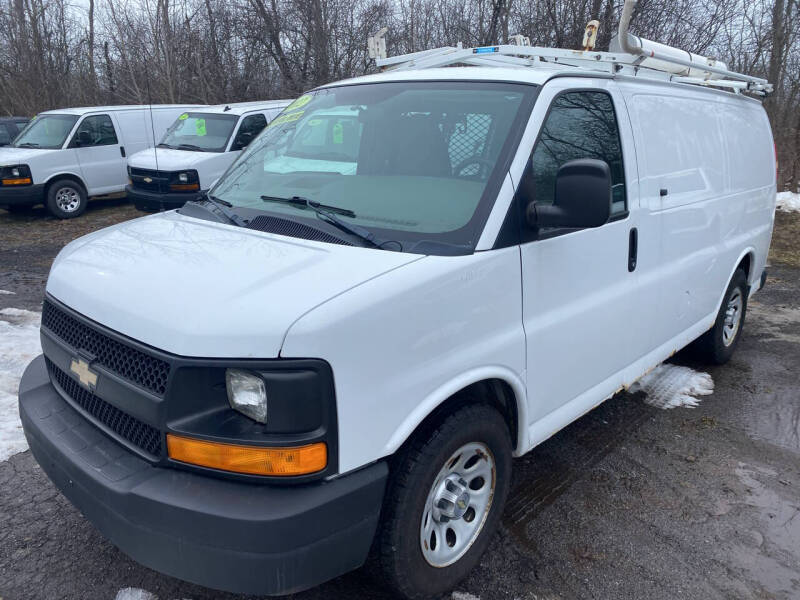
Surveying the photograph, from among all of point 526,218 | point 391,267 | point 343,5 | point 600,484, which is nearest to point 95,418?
point 391,267

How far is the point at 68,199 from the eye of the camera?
12492 millimetres

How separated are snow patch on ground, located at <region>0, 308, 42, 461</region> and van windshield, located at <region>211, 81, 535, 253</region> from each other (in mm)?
2040

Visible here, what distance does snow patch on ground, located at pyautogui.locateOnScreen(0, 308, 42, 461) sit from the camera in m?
3.99

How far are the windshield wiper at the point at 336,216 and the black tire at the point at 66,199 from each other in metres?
10.8

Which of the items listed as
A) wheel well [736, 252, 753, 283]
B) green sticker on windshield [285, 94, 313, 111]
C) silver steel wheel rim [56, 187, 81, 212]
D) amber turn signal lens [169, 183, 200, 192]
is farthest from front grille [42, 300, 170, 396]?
silver steel wheel rim [56, 187, 81, 212]

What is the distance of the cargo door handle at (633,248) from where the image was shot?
138 inches

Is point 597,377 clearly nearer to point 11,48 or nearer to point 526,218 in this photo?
point 526,218

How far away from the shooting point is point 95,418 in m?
2.54

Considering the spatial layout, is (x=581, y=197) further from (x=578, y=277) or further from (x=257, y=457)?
(x=257, y=457)

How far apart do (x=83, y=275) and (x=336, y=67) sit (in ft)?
67.1

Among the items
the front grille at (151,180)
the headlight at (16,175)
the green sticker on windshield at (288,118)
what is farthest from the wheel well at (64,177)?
the green sticker on windshield at (288,118)

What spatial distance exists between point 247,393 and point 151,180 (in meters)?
10.3

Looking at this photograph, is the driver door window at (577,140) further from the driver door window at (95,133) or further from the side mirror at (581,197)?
the driver door window at (95,133)

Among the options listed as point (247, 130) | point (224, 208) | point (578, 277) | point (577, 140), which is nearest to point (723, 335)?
point (578, 277)
